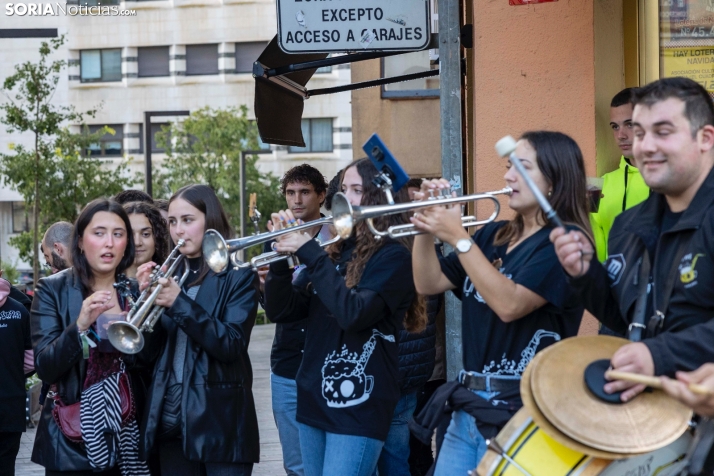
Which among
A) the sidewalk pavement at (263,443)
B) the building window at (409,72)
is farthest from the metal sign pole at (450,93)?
the building window at (409,72)

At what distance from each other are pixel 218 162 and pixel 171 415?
2995 cm

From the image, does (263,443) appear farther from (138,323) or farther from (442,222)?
(442,222)

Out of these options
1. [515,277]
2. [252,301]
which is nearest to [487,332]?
[515,277]

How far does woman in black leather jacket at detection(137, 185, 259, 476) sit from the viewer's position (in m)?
4.61

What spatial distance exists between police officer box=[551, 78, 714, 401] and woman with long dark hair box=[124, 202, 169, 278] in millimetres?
3251

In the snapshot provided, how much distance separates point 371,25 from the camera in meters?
4.97

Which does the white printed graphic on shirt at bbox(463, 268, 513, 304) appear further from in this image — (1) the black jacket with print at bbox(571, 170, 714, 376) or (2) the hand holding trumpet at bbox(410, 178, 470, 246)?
(1) the black jacket with print at bbox(571, 170, 714, 376)

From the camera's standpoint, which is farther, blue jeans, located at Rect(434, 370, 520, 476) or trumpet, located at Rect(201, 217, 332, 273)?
trumpet, located at Rect(201, 217, 332, 273)

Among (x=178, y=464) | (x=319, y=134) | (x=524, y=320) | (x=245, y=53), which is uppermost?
(x=245, y=53)

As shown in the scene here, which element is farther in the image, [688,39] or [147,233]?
[147,233]

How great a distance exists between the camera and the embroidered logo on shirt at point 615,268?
3242 mm

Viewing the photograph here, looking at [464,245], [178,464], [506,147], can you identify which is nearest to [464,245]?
[464,245]

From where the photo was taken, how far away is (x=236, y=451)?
4.68 m

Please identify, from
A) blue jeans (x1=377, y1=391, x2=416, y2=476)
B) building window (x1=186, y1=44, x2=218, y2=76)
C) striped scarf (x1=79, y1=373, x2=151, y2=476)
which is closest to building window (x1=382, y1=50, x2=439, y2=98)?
blue jeans (x1=377, y1=391, x2=416, y2=476)
